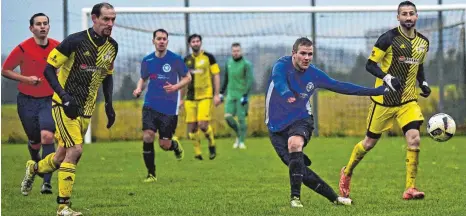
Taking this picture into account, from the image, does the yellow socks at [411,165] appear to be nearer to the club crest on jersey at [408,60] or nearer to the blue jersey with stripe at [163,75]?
the club crest on jersey at [408,60]

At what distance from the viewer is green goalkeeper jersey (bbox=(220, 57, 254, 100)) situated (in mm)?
20781

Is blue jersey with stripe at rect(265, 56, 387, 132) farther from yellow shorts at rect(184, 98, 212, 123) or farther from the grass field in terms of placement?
yellow shorts at rect(184, 98, 212, 123)

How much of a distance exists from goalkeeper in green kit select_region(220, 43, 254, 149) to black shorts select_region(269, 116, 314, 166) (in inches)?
424

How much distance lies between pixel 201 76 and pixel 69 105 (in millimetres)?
9229

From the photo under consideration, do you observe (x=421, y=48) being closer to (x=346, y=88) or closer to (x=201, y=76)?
(x=346, y=88)

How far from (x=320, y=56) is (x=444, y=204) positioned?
53.4ft

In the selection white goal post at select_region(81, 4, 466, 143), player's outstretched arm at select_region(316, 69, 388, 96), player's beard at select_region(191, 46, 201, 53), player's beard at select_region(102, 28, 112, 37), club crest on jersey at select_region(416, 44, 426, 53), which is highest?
white goal post at select_region(81, 4, 466, 143)

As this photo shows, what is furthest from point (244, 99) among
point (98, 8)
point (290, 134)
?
point (98, 8)

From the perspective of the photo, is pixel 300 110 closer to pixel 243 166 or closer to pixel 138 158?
pixel 243 166

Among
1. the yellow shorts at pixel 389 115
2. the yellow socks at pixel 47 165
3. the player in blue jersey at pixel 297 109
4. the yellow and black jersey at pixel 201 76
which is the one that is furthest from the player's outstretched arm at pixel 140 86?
the yellow and black jersey at pixel 201 76

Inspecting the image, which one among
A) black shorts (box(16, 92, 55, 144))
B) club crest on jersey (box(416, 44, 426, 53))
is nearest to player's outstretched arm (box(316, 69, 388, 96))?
club crest on jersey (box(416, 44, 426, 53))

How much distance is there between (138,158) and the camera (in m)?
18.3

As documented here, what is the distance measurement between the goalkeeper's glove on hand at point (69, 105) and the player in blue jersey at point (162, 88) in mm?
4233

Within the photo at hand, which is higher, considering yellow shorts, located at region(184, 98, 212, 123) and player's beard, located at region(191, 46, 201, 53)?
player's beard, located at region(191, 46, 201, 53)
